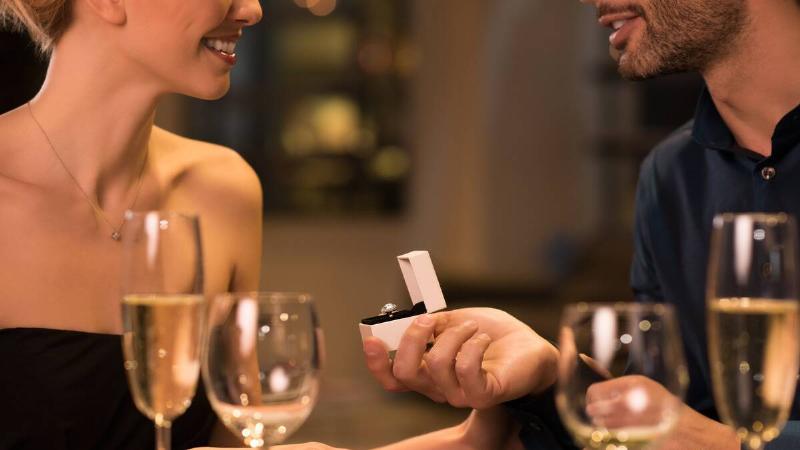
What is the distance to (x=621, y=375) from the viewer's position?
1.08m

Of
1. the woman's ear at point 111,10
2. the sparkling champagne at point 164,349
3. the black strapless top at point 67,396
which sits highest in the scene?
the woman's ear at point 111,10

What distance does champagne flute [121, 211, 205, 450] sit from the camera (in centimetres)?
120

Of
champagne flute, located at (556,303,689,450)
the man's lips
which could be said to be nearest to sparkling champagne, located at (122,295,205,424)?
champagne flute, located at (556,303,689,450)

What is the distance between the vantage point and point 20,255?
207 cm

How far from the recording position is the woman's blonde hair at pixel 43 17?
203 centimetres

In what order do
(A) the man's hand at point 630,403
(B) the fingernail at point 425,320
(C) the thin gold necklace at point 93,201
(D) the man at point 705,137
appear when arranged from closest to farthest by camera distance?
(A) the man's hand at point 630,403 → (B) the fingernail at point 425,320 → (C) the thin gold necklace at point 93,201 → (D) the man at point 705,137

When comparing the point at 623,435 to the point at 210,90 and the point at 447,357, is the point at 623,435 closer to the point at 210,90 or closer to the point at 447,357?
the point at 447,357

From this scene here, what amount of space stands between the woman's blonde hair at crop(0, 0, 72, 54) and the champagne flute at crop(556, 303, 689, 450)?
4.26 feet

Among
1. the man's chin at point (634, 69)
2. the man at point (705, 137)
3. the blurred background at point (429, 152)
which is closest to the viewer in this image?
the man at point (705, 137)

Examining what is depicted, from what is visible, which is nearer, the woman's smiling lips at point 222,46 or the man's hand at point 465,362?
the man's hand at point 465,362

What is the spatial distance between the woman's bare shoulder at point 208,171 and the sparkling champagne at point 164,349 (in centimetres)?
116

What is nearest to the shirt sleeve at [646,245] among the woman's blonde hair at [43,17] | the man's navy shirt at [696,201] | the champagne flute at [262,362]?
the man's navy shirt at [696,201]

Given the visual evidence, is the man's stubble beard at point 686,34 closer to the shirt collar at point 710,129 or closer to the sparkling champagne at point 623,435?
the shirt collar at point 710,129

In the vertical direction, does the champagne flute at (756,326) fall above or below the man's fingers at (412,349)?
above
